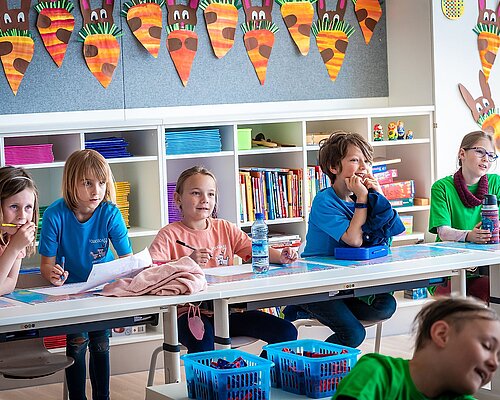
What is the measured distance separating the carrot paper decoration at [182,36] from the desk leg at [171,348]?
212 centimetres

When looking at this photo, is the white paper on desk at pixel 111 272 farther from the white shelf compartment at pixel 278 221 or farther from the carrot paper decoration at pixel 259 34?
the carrot paper decoration at pixel 259 34

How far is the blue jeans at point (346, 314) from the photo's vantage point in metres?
4.07

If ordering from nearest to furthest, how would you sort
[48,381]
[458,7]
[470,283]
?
[470,283] < [48,381] < [458,7]

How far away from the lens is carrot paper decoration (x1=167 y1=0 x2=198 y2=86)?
5.46 m

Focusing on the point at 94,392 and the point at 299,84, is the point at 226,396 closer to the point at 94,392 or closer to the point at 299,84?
the point at 94,392

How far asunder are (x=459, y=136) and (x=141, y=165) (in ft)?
6.41

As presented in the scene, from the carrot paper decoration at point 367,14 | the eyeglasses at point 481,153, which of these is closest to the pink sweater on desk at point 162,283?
the eyeglasses at point 481,153

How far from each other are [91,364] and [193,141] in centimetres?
161

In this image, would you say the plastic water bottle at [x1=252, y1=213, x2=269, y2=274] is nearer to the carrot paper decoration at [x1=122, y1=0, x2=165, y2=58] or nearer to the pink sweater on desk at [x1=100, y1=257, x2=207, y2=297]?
the pink sweater on desk at [x1=100, y1=257, x2=207, y2=297]

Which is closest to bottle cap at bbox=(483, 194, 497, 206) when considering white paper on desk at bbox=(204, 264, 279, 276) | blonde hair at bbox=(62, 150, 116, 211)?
white paper on desk at bbox=(204, 264, 279, 276)

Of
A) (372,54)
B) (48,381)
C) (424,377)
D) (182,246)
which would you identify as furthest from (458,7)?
(424,377)

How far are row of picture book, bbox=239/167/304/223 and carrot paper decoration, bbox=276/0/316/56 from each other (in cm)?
84

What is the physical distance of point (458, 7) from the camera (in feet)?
19.1

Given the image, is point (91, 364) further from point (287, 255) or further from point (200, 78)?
point (200, 78)
